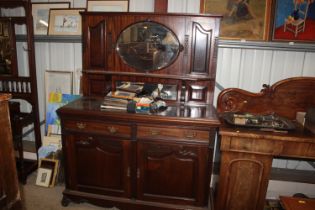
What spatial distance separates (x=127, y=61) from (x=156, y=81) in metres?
0.34

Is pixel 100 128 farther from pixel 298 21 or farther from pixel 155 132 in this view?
pixel 298 21

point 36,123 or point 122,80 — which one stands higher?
point 122,80

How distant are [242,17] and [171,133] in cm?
131

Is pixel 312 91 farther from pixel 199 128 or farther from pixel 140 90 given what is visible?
pixel 140 90

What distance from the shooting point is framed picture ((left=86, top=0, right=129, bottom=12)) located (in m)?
2.50

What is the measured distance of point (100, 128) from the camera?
2.06 meters

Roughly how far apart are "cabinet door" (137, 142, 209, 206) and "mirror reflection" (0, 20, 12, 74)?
180cm

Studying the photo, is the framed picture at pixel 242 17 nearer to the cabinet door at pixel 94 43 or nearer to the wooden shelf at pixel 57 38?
the cabinet door at pixel 94 43

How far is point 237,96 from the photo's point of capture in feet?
7.76

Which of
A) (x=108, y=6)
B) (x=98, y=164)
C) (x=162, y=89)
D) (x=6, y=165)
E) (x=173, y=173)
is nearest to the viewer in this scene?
(x=6, y=165)

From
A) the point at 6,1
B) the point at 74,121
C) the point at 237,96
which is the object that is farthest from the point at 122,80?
the point at 6,1

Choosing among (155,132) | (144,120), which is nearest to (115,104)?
(144,120)

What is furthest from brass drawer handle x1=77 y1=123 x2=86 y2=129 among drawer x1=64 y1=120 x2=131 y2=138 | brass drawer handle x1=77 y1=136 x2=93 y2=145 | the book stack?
the book stack

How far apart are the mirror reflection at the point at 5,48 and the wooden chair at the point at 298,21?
281 cm
